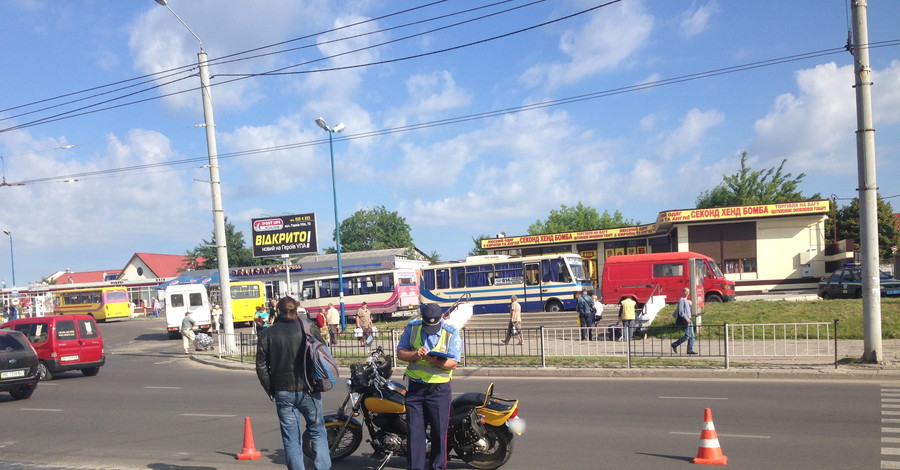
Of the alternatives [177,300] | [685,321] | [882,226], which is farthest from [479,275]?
[882,226]

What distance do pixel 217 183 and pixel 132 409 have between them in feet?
39.5

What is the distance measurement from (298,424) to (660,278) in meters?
24.5

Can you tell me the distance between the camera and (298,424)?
20.7 ft

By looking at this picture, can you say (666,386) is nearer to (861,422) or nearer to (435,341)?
(861,422)

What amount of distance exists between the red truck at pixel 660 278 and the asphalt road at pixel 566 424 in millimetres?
14293

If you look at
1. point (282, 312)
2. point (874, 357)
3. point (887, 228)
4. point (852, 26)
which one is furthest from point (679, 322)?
point (887, 228)

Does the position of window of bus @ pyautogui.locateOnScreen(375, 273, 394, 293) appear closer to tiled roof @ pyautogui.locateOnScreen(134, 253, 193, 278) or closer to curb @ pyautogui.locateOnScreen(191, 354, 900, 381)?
curb @ pyautogui.locateOnScreen(191, 354, 900, 381)

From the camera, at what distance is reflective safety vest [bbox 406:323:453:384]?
634cm

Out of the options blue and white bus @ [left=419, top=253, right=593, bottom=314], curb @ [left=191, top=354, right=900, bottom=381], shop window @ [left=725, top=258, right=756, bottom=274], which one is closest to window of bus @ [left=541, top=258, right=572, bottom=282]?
blue and white bus @ [left=419, top=253, right=593, bottom=314]

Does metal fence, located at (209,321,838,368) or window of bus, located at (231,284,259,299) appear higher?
metal fence, located at (209,321,838,368)

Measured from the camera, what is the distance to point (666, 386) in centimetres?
1362

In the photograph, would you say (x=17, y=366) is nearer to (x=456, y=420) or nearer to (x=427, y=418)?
(x=456, y=420)

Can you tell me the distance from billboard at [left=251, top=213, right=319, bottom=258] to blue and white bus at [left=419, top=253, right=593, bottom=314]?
37.9 ft

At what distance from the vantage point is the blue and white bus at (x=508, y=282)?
30.3m
